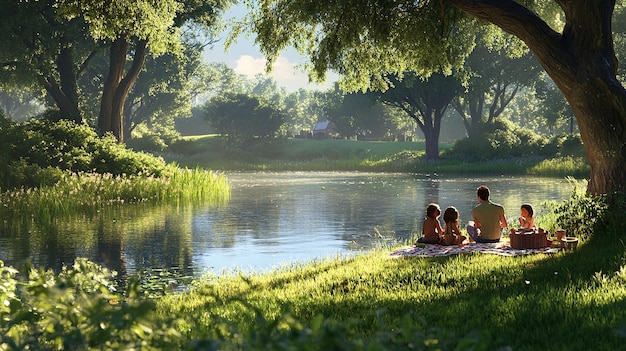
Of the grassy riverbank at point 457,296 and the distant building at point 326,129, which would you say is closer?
the grassy riverbank at point 457,296

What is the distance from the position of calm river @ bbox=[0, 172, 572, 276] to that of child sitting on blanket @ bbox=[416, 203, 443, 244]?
222 centimetres

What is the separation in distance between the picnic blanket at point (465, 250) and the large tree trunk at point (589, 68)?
7.15 feet

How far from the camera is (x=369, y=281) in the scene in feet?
31.3

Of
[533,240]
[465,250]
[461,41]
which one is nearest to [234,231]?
[465,250]

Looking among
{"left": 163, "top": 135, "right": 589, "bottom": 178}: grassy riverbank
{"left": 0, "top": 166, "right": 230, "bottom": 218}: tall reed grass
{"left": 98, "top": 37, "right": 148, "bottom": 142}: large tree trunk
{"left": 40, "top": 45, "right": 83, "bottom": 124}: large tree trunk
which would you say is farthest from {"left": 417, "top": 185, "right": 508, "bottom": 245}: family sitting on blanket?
{"left": 163, "top": 135, "right": 589, "bottom": 178}: grassy riverbank

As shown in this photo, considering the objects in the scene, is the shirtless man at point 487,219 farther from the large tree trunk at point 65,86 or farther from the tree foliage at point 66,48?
the large tree trunk at point 65,86

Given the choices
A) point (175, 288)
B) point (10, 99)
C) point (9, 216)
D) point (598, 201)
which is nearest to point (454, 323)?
point (175, 288)

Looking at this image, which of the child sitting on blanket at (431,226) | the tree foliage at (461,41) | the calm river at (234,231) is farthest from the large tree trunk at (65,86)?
the child sitting on blanket at (431,226)

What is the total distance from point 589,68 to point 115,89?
28.2 meters

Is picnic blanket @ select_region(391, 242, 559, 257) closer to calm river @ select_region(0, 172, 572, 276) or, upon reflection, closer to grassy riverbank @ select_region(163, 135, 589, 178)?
calm river @ select_region(0, 172, 572, 276)

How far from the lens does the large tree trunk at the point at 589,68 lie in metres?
12.5

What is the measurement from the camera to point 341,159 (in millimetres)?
72812

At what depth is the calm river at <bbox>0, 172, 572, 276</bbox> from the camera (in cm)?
1426

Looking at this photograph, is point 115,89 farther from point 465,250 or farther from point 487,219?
point 465,250
